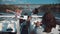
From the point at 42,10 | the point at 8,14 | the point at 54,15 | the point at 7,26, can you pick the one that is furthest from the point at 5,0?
the point at 54,15

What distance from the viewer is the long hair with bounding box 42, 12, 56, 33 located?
0.83 metres

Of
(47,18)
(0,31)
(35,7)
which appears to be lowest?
(0,31)

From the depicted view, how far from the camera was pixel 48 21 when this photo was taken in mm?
838

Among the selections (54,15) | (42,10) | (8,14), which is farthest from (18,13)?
(54,15)

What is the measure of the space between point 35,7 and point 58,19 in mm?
229

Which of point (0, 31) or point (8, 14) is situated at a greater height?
point (8, 14)

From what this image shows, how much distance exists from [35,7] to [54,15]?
0.60ft

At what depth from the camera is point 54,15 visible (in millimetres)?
861

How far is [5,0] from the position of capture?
87cm

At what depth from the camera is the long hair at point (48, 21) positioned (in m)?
0.83

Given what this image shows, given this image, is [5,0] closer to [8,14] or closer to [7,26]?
[8,14]

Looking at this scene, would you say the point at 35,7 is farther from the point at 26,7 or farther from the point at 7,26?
the point at 7,26

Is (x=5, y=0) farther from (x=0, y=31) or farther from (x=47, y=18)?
(x=47, y=18)

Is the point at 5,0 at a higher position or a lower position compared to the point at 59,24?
higher
